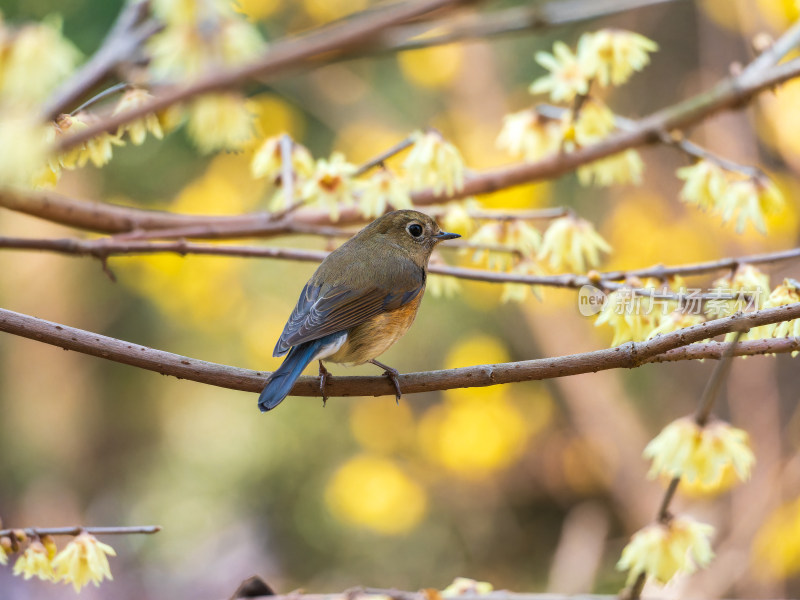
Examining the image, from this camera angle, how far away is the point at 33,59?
1684 mm

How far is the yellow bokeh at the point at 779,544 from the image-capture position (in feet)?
10.7

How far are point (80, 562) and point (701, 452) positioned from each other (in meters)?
1.32

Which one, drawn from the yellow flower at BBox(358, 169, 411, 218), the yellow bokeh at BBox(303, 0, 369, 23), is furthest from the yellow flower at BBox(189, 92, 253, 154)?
the yellow bokeh at BBox(303, 0, 369, 23)

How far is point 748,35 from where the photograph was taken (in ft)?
14.1

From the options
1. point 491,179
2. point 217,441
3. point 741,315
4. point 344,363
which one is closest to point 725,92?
point 491,179

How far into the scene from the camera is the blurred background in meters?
4.41

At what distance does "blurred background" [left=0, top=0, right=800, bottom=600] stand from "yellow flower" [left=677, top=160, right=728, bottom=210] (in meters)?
1.96

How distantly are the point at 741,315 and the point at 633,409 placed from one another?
3.56 meters

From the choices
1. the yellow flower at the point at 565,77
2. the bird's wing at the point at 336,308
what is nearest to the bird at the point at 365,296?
the bird's wing at the point at 336,308

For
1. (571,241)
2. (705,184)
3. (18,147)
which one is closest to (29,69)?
(18,147)

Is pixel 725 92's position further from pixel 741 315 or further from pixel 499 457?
pixel 499 457

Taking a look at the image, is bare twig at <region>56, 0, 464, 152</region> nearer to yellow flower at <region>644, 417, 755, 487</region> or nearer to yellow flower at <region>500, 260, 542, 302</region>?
yellow flower at <region>644, 417, 755, 487</region>

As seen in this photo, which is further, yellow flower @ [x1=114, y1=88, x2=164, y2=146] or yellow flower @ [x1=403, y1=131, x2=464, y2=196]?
yellow flower @ [x1=403, y1=131, x2=464, y2=196]

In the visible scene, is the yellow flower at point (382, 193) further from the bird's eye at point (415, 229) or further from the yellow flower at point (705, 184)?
the yellow flower at point (705, 184)
